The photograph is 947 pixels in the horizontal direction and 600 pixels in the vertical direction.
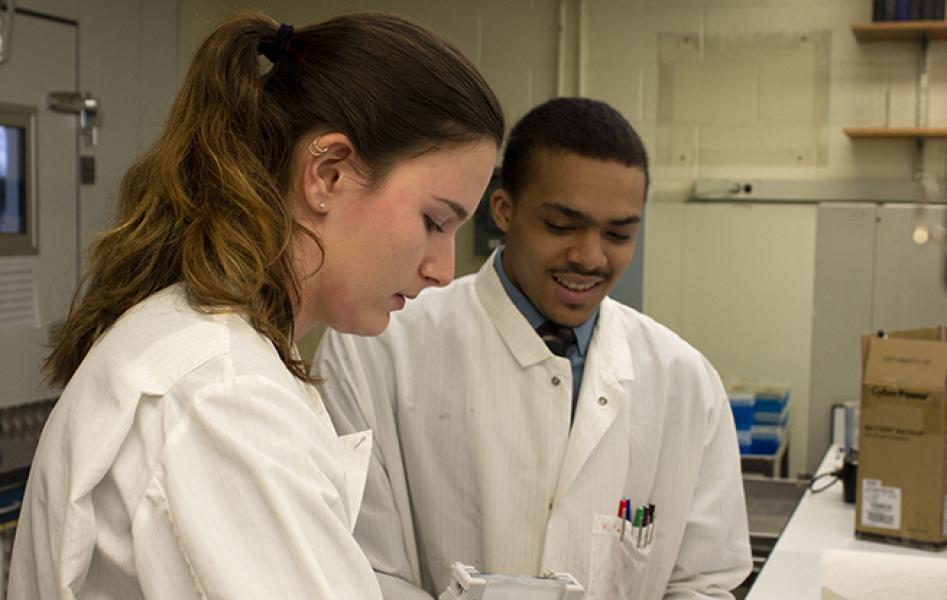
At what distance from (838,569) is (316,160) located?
0.82 metres

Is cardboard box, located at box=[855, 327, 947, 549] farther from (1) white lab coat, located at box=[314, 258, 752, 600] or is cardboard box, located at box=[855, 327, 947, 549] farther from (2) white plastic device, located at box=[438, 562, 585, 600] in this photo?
(2) white plastic device, located at box=[438, 562, 585, 600]

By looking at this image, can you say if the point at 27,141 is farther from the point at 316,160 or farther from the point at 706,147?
the point at 316,160

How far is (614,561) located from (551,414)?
217 mm

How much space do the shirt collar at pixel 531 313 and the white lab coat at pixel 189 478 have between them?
0.80 metres

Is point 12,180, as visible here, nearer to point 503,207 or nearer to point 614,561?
point 503,207

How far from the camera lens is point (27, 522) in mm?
756

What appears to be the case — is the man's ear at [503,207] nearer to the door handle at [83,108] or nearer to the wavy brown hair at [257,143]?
the wavy brown hair at [257,143]

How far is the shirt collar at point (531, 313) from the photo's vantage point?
1511mm

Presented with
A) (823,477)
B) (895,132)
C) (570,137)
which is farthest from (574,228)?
(895,132)

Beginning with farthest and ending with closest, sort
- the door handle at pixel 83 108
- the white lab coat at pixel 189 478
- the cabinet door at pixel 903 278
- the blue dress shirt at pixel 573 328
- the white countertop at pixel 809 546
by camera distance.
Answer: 1. the door handle at pixel 83 108
2. the cabinet door at pixel 903 278
3. the white countertop at pixel 809 546
4. the blue dress shirt at pixel 573 328
5. the white lab coat at pixel 189 478

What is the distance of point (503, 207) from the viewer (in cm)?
154

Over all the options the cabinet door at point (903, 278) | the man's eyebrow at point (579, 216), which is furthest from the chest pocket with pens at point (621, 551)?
the cabinet door at point (903, 278)

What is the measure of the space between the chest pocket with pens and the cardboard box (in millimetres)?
586

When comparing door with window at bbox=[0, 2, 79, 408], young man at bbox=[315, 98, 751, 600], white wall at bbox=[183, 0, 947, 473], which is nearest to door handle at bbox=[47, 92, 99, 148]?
door with window at bbox=[0, 2, 79, 408]
